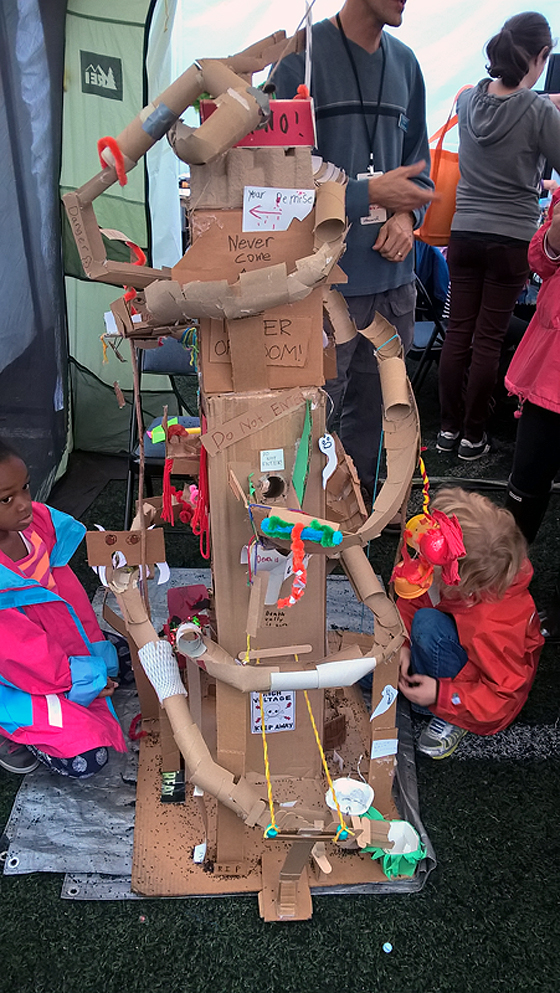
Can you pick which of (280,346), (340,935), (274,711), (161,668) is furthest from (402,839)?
(280,346)

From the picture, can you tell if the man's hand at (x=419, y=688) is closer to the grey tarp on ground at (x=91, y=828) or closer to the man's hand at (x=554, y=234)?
the grey tarp on ground at (x=91, y=828)

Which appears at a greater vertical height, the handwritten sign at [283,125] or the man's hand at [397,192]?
the handwritten sign at [283,125]

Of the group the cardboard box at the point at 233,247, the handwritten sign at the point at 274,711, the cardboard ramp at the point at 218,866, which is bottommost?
the cardboard ramp at the point at 218,866

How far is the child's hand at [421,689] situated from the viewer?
1.72 metres

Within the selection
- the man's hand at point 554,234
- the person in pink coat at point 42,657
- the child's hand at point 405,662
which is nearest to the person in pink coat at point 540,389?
the man's hand at point 554,234

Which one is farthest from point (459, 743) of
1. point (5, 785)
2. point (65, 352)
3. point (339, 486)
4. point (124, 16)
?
point (124, 16)

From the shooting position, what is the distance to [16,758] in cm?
170

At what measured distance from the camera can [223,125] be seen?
94 cm

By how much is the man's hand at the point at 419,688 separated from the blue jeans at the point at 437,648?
0.9 inches

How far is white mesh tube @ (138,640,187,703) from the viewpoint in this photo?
1320 millimetres

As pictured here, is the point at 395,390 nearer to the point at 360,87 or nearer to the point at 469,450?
the point at 360,87

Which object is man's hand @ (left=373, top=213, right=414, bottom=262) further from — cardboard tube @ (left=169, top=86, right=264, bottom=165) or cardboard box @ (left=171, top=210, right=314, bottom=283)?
cardboard tube @ (left=169, top=86, right=264, bottom=165)

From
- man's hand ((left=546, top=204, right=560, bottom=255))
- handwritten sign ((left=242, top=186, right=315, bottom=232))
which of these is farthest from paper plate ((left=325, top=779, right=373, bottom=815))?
man's hand ((left=546, top=204, right=560, bottom=255))

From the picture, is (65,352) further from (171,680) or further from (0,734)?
(171,680)
